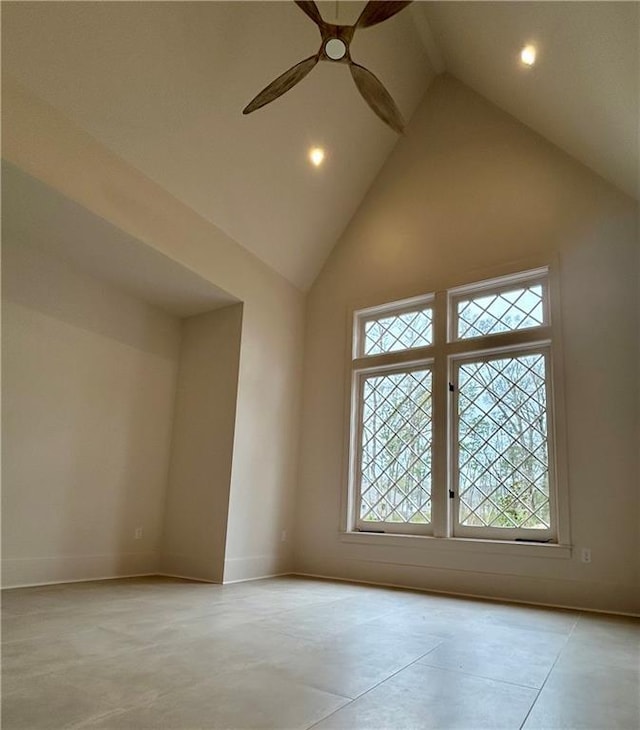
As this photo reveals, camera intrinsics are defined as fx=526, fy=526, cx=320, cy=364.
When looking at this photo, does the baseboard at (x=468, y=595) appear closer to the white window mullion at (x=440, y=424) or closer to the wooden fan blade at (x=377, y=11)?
the white window mullion at (x=440, y=424)

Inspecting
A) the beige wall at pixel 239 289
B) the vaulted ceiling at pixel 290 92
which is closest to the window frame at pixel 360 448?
the beige wall at pixel 239 289

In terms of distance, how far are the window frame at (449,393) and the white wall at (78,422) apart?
1978 mm

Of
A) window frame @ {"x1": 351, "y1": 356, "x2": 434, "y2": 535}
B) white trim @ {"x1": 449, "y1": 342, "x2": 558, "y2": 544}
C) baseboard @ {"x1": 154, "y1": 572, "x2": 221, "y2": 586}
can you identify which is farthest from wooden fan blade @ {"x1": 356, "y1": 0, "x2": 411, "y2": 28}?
baseboard @ {"x1": 154, "y1": 572, "x2": 221, "y2": 586}

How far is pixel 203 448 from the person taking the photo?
201 inches

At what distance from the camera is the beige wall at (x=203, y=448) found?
482 cm

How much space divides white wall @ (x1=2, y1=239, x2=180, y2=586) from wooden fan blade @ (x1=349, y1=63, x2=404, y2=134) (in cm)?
291

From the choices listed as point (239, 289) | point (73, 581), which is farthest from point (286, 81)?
point (73, 581)

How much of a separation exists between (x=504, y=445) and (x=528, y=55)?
122 inches

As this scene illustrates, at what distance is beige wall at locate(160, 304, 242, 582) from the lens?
4820 millimetres

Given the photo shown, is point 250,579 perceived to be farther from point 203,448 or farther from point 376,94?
point 376,94

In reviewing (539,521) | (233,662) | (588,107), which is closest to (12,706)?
(233,662)

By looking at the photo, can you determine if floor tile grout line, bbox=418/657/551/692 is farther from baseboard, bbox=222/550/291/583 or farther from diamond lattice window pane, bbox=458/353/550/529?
baseboard, bbox=222/550/291/583

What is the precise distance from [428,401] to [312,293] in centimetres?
192

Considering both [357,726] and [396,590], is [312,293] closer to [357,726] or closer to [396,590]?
[396,590]
